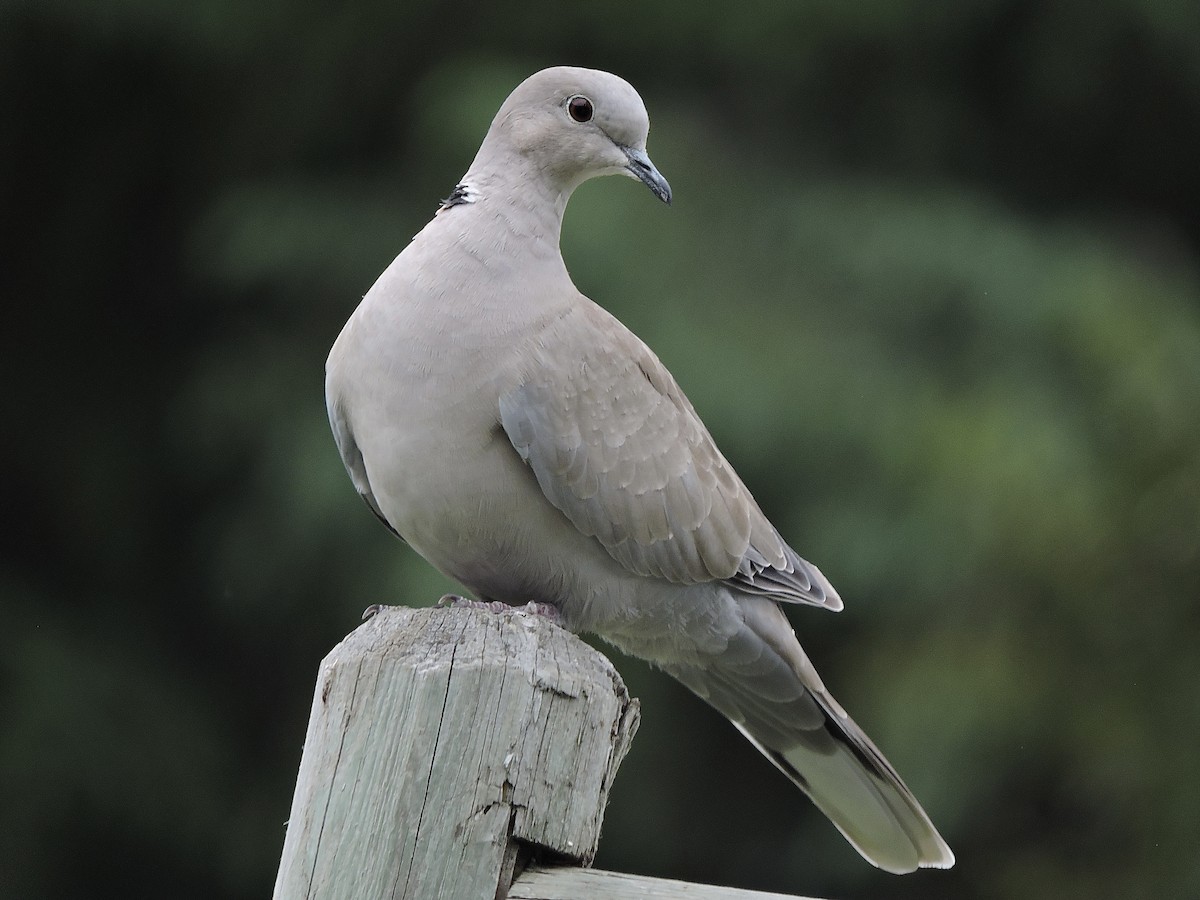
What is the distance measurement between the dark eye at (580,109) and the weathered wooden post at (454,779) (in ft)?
4.25

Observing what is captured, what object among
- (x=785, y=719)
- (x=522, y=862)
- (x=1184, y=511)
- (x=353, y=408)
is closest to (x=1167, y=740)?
(x=1184, y=511)

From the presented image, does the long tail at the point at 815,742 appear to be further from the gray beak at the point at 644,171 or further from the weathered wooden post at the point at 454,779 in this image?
the weathered wooden post at the point at 454,779

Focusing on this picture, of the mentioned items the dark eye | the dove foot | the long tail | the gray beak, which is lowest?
the long tail

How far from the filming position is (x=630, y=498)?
2.66 meters

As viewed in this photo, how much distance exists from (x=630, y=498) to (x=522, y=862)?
40.9 inches

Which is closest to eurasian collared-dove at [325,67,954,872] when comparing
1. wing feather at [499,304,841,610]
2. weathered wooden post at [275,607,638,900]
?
wing feather at [499,304,841,610]

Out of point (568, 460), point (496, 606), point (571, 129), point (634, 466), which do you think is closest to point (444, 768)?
point (496, 606)

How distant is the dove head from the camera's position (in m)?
2.74

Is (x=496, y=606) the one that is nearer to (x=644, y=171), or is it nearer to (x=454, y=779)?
(x=454, y=779)

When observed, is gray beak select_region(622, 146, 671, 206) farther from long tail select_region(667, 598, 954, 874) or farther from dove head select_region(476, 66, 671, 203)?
long tail select_region(667, 598, 954, 874)

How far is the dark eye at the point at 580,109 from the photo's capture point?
2754 millimetres

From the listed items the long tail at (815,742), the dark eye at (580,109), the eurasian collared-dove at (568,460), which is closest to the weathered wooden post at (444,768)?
the eurasian collared-dove at (568,460)

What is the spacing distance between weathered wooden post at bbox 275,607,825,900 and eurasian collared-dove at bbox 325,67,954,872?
0.75 meters

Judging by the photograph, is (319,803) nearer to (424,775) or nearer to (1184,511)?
(424,775)
